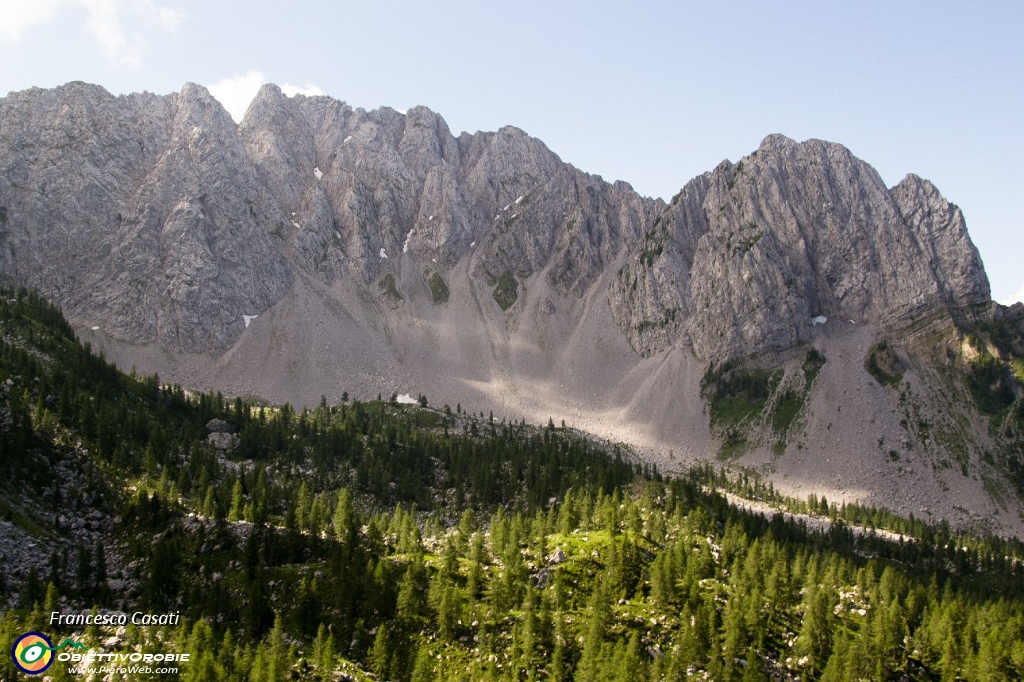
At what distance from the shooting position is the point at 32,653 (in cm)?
5125

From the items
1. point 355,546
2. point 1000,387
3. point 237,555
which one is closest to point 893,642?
point 355,546

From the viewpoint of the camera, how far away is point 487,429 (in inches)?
6599

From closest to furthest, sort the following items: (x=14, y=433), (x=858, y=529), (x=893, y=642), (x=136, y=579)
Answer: (x=893, y=642) → (x=136, y=579) → (x=14, y=433) → (x=858, y=529)

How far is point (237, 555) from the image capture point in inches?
2758

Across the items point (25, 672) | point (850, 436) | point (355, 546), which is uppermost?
point (850, 436)

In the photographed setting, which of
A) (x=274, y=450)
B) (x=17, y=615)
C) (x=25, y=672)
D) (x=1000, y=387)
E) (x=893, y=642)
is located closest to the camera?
(x=25, y=672)

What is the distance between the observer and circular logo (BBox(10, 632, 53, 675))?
50.5 m

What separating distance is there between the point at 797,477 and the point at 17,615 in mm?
162313

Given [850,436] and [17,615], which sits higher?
[850,436]

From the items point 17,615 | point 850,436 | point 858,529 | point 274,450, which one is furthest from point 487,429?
point 17,615

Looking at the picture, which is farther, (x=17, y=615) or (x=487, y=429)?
(x=487, y=429)

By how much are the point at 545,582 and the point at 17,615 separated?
1513 inches

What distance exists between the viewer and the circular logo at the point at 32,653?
166ft

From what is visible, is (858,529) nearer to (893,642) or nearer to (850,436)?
(850,436)
